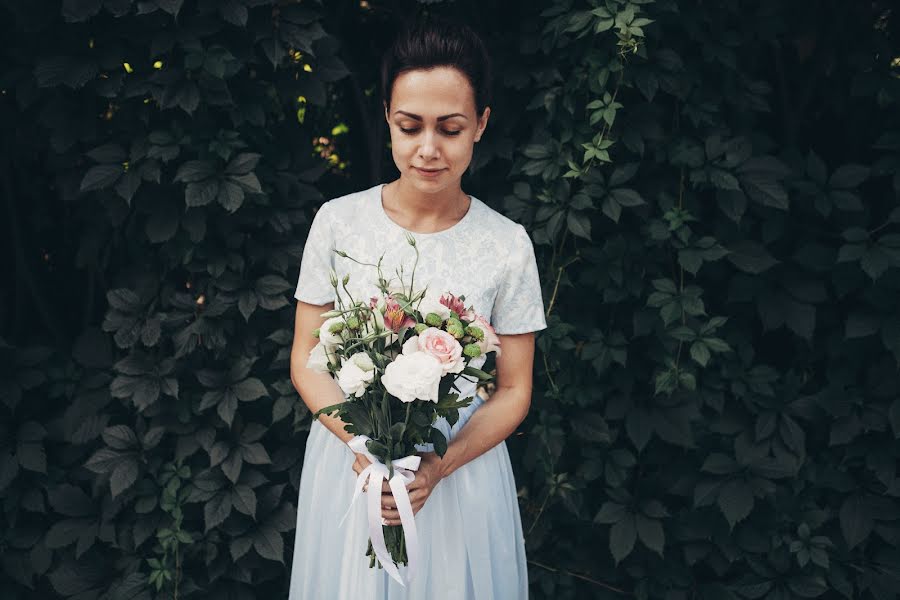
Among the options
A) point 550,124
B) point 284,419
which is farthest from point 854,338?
point 284,419

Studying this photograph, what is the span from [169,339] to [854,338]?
2263mm

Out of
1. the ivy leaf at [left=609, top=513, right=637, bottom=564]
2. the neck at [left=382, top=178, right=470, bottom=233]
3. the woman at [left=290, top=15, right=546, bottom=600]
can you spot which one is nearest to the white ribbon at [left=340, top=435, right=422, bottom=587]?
the woman at [left=290, top=15, right=546, bottom=600]

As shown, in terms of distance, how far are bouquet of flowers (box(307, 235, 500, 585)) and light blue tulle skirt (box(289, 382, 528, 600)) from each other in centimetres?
20

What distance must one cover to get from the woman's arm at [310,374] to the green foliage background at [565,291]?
45 centimetres

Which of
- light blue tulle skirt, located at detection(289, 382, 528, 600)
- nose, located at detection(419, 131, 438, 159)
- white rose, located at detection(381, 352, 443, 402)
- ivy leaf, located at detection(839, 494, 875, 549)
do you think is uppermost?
nose, located at detection(419, 131, 438, 159)

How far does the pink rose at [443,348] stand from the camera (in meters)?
1.38

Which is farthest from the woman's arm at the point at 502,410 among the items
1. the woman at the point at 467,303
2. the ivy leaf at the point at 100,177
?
the ivy leaf at the point at 100,177

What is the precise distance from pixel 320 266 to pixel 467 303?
0.38m

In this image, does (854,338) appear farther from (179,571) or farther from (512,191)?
(179,571)

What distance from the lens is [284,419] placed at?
249 centimetres

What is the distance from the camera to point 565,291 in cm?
248

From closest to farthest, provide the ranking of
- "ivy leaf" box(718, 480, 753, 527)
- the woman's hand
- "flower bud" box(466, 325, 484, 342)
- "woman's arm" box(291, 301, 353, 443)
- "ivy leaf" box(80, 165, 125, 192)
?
"flower bud" box(466, 325, 484, 342) → the woman's hand → "woman's arm" box(291, 301, 353, 443) → "ivy leaf" box(80, 165, 125, 192) → "ivy leaf" box(718, 480, 753, 527)

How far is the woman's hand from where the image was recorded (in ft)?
5.17

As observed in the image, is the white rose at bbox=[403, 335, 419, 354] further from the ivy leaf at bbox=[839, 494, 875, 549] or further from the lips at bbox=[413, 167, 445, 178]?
Answer: the ivy leaf at bbox=[839, 494, 875, 549]
